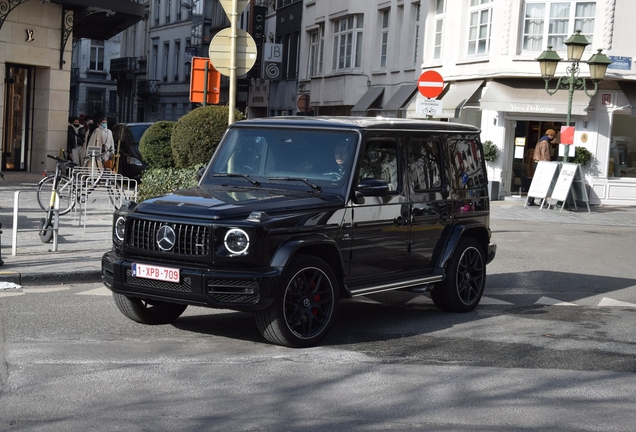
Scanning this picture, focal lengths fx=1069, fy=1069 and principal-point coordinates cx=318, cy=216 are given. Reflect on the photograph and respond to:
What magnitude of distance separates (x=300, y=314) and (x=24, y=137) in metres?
23.0

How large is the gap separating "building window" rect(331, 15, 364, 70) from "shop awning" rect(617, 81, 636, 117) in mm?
13639

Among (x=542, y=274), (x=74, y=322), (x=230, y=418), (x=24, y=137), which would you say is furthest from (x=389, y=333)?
(x=24, y=137)

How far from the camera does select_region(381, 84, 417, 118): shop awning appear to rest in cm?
3666

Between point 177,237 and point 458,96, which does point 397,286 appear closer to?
point 177,237

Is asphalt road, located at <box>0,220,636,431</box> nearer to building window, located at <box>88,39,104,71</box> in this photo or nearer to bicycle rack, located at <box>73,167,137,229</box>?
bicycle rack, located at <box>73,167,137,229</box>

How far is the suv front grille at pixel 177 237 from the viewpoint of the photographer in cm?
782

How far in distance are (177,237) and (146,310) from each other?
1.22 m

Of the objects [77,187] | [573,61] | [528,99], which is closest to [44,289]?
[77,187]

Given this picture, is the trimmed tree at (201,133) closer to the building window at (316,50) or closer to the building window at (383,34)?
the building window at (383,34)

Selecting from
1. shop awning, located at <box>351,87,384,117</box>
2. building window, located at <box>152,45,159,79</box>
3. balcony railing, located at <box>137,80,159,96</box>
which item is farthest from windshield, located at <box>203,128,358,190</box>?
building window, located at <box>152,45,159,79</box>

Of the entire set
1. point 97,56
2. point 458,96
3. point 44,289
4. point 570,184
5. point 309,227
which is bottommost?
point 44,289

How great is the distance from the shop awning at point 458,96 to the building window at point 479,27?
1.03 metres

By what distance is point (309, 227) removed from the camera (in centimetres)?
820

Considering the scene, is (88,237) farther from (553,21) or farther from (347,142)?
(553,21)
